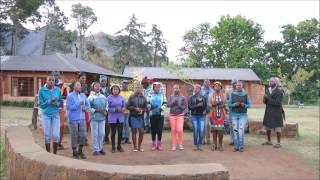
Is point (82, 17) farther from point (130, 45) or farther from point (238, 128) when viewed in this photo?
point (238, 128)

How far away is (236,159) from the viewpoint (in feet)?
31.2

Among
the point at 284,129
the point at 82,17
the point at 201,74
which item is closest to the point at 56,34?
the point at 82,17

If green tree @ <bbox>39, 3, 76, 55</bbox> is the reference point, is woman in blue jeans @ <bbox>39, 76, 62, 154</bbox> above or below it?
below

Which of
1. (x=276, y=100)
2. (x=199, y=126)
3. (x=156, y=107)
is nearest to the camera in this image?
(x=156, y=107)

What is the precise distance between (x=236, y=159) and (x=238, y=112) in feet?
4.66

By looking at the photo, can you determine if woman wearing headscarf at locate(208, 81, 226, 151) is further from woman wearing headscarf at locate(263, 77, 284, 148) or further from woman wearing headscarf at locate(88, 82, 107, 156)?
woman wearing headscarf at locate(88, 82, 107, 156)

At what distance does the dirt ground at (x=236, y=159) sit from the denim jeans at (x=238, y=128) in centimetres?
23

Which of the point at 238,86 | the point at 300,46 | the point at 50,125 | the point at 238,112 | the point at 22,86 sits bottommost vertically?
the point at 50,125

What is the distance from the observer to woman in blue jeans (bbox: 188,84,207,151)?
10352 mm

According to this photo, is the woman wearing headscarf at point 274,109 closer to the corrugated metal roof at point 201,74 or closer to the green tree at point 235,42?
the corrugated metal roof at point 201,74

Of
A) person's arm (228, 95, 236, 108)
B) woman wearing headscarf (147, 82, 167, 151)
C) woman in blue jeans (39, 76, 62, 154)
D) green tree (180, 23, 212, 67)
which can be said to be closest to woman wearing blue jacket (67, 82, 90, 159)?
woman in blue jeans (39, 76, 62, 154)

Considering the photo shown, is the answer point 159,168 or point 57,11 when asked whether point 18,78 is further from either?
point 159,168

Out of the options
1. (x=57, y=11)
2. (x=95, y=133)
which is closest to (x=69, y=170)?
(x=95, y=133)

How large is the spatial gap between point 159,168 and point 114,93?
431cm
